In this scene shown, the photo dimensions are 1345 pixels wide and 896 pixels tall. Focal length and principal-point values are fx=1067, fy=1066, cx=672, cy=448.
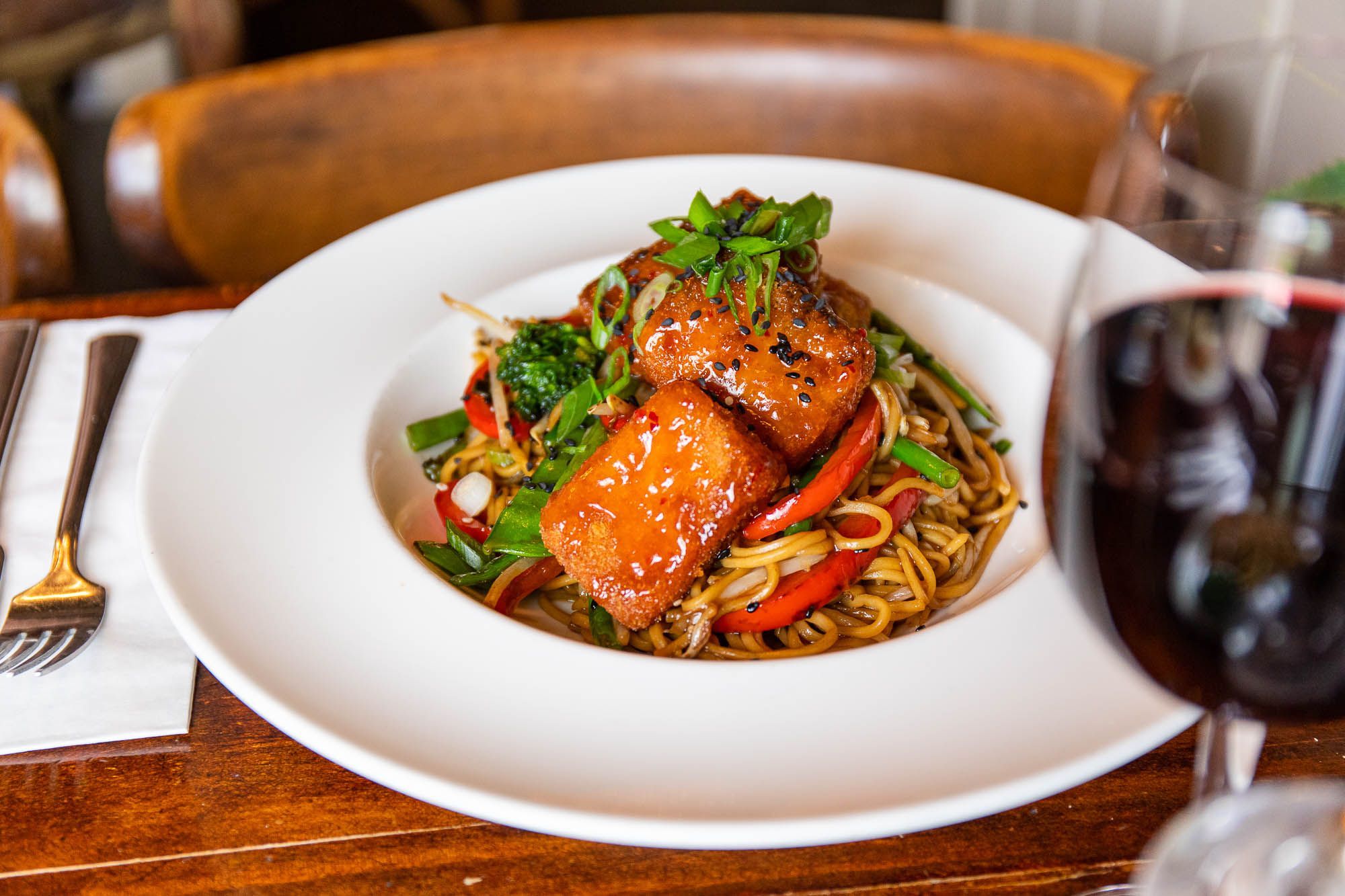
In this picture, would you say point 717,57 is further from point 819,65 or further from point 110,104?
point 110,104

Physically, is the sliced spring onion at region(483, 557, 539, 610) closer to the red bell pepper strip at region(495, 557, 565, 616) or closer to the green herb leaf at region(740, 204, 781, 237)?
the red bell pepper strip at region(495, 557, 565, 616)

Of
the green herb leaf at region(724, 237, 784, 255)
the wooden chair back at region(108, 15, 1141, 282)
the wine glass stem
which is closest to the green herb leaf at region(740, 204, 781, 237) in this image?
the green herb leaf at region(724, 237, 784, 255)

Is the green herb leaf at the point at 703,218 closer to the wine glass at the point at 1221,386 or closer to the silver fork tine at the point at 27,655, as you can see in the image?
the wine glass at the point at 1221,386

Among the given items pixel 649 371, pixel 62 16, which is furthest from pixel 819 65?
pixel 62 16

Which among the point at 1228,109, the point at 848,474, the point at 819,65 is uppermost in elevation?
the point at 1228,109

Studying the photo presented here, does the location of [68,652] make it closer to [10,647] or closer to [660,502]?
[10,647]

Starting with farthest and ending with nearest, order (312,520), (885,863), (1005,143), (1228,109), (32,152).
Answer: (1005,143) < (32,152) < (312,520) < (885,863) < (1228,109)

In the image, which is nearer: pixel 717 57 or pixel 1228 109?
pixel 1228 109

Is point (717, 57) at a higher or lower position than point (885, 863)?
higher
